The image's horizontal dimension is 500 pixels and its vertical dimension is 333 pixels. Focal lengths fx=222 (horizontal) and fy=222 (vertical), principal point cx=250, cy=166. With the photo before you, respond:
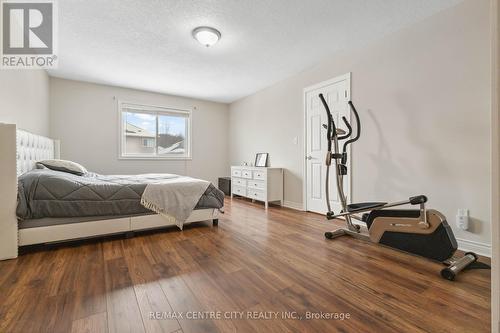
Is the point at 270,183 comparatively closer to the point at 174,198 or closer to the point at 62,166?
the point at 174,198

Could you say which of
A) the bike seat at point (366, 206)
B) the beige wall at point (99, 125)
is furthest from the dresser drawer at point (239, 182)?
the bike seat at point (366, 206)

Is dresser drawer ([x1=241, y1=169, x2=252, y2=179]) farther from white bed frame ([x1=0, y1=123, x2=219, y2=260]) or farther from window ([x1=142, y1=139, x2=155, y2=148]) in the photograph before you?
window ([x1=142, y1=139, x2=155, y2=148])

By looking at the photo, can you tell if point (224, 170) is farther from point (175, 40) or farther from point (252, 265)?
point (252, 265)

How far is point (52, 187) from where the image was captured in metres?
2.05

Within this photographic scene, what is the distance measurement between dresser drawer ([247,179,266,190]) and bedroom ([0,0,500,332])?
0.13 metres

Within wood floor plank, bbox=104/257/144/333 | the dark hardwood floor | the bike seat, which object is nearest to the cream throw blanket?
the dark hardwood floor

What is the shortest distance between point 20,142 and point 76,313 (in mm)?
2115

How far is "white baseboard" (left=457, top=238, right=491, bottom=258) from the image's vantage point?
1954 mm

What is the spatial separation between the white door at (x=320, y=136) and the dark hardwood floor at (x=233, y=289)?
1213mm

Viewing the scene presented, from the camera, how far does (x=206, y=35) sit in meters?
2.60

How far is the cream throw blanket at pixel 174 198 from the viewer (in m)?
2.48

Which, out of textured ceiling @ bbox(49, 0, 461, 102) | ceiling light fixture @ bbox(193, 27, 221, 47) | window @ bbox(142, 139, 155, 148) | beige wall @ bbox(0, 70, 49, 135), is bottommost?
window @ bbox(142, 139, 155, 148)

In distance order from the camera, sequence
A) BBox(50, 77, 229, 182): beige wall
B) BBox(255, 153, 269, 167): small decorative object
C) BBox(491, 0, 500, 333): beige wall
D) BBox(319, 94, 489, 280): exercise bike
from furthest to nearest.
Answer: BBox(255, 153, 269, 167): small decorative object, BBox(50, 77, 229, 182): beige wall, BBox(319, 94, 489, 280): exercise bike, BBox(491, 0, 500, 333): beige wall

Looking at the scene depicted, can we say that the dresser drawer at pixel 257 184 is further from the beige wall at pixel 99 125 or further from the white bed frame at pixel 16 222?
the beige wall at pixel 99 125
